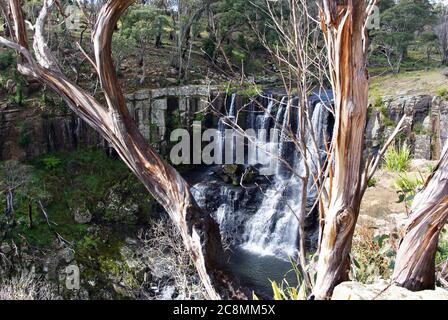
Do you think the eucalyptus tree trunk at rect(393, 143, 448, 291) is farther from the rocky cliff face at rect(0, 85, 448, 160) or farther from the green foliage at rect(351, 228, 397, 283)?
the rocky cliff face at rect(0, 85, 448, 160)

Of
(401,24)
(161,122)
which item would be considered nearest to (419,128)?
(161,122)

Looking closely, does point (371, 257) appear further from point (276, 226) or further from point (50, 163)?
point (50, 163)

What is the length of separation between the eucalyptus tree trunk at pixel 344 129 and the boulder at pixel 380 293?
0.10 metres

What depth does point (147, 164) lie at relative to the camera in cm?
200

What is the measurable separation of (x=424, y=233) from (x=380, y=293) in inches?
12.8

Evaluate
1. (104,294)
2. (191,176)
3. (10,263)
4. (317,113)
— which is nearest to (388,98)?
(317,113)

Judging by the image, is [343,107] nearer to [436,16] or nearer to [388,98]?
[388,98]

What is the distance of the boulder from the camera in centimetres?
162

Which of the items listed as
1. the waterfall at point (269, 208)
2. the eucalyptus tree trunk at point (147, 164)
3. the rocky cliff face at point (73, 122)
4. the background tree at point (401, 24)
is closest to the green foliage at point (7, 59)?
the rocky cliff face at point (73, 122)

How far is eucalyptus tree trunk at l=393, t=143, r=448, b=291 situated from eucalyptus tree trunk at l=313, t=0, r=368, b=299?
0.79 ft

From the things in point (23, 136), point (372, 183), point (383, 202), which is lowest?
point (383, 202)

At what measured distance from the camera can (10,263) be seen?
8.16m

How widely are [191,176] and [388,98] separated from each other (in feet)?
19.2

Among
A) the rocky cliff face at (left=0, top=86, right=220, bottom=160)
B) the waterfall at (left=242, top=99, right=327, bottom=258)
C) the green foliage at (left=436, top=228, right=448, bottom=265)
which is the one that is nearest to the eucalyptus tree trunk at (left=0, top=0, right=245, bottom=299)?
the green foliage at (left=436, top=228, right=448, bottom=265)
